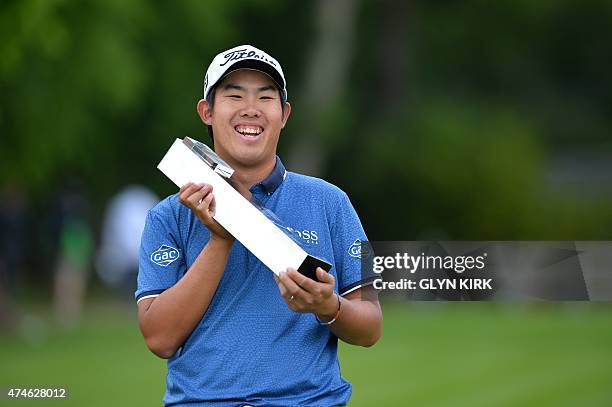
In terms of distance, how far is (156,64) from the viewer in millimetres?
24516

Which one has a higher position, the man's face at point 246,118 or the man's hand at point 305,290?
the man's face at point 246,118

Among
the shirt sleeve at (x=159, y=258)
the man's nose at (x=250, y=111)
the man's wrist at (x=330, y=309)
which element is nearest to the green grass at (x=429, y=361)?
the shirt sleeve at (x=159, y=258)

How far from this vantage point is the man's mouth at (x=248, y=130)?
4.10m

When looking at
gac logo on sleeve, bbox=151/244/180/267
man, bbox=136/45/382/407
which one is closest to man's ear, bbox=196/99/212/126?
man, bbox=136/45/382/407

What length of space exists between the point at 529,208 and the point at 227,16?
7817 millimetres

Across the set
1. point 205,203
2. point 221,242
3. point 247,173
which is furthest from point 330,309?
point 247,173

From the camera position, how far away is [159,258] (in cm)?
405

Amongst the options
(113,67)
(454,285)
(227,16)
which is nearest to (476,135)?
(227,16)

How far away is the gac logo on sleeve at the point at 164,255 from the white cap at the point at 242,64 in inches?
22.6

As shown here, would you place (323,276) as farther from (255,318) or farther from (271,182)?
(271,182)

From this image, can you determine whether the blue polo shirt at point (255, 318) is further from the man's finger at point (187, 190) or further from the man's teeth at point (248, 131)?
the man's finger at point (187, 190)

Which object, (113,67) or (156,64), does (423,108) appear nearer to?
(156,64)

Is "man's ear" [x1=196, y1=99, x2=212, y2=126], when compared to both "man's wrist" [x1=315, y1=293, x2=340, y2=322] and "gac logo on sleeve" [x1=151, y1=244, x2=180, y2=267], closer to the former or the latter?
"gac logo on sleeve" [x1=151, y1=244, x2=180, y2=267]

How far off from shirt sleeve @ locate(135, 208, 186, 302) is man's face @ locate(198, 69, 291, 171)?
32cm
